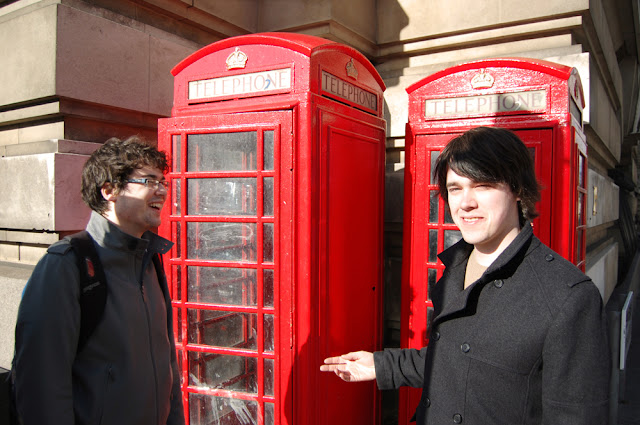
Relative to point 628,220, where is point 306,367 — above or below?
below

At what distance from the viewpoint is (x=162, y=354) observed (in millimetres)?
2035

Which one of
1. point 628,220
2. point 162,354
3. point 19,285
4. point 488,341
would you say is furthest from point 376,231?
point 628,220

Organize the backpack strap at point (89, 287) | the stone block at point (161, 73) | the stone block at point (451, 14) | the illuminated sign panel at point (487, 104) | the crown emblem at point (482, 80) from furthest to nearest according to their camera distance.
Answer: the stone block at point (451, 14)
the stone block at point (161, 73)
the crown emblem at point (482, 80)
the illuminated sign panel at point (487, 104)
the backpack strap at point (89, 287)

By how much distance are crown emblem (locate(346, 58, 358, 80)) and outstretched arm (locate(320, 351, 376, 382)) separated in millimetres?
1825

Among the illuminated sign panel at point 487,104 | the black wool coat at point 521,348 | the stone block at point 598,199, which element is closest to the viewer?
the black wool coat at point 521,348

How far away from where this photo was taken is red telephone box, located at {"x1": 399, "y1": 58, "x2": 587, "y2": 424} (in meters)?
2.82

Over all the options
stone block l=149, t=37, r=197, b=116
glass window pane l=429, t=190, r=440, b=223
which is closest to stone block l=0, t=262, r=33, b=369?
stone block l=149, t=37, r=197, b=116

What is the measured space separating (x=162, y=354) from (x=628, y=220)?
11.0m

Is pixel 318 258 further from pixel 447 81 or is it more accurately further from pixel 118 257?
pixel 447 81

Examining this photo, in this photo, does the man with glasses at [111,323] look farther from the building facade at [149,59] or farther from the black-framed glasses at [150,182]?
the building facade at [149,59]

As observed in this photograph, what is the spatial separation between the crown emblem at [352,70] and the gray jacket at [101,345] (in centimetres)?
163

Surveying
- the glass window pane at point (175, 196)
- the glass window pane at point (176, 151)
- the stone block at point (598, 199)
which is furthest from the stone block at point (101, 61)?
the stone block at point (598, 199)

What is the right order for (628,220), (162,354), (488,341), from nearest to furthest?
1. (488,341)
2. (162,354)
3. (628,220)

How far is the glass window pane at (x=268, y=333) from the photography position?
276 centimetres
